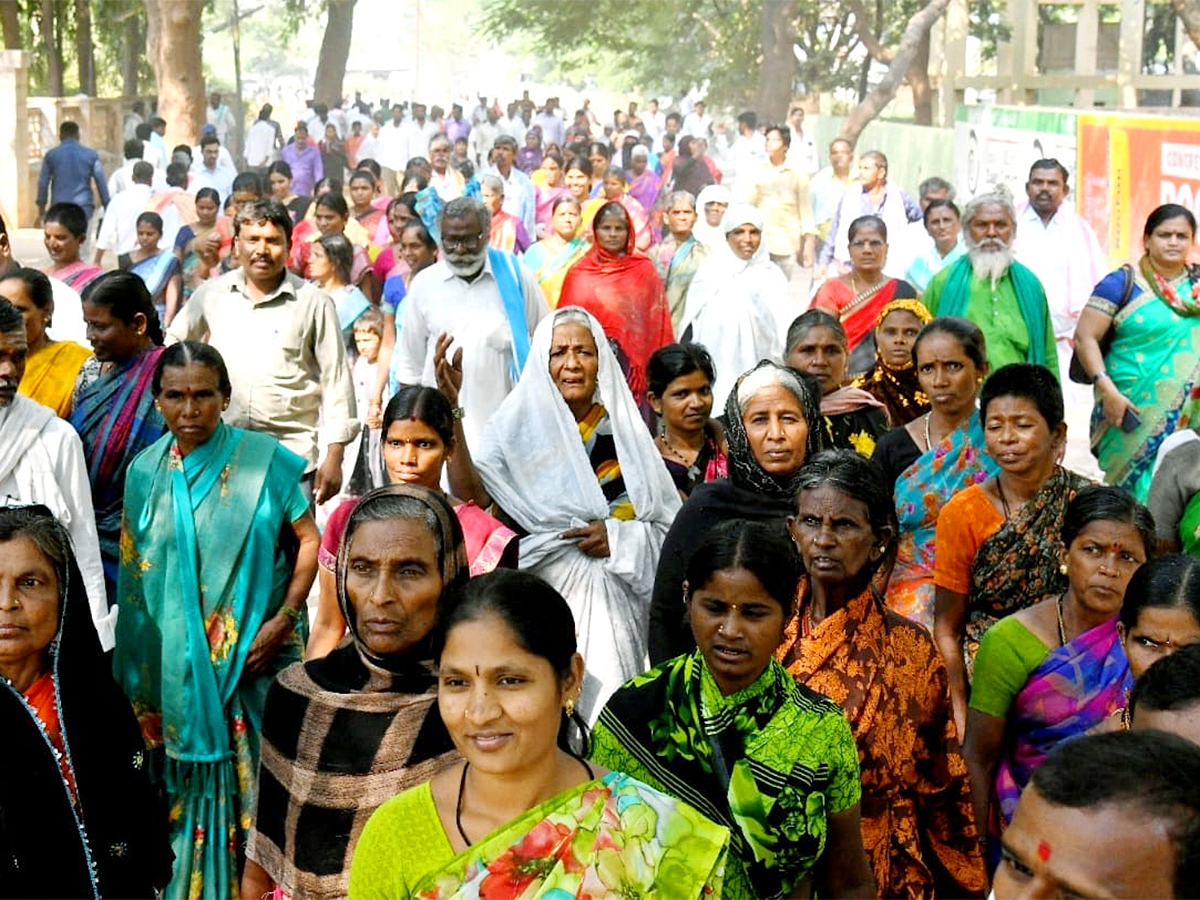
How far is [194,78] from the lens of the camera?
25.6 metres

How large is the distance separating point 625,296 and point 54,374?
4210mm

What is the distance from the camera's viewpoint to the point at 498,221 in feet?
43.7

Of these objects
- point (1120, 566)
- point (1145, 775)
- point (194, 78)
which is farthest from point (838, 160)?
point (1145, 775)

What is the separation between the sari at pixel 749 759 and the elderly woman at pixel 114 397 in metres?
2.57

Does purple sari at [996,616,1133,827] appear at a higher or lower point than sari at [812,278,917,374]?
lower

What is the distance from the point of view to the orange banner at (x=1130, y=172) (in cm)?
1492

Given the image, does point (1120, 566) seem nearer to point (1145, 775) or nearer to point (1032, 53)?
point (1145, 775)

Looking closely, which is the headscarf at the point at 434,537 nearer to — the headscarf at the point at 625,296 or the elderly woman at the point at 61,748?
the elderly woman at the point at 61,748

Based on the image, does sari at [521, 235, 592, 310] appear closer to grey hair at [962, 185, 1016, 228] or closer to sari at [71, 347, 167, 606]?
grey hair at [962, 185, 1016, 228]

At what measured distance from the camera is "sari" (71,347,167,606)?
213 inches

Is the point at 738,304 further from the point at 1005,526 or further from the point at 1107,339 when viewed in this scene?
the point at 1005,526

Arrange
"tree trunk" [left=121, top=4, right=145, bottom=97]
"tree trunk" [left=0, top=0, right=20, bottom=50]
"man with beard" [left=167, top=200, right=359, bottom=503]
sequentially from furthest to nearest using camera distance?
"tree trunk" [left=121, top=4, right=145, bottom=97] → "tree trunk" [left=0, top=0, right=20, bottom=50] → "man with beard" [left=167, top=200, right=359, bottom=503]

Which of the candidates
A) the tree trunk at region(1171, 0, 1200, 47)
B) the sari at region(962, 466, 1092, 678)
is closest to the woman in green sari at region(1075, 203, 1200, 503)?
the sari at region(962, 466, 1092, 678)

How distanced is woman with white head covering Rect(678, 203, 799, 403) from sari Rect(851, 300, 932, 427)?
7.33 ft
